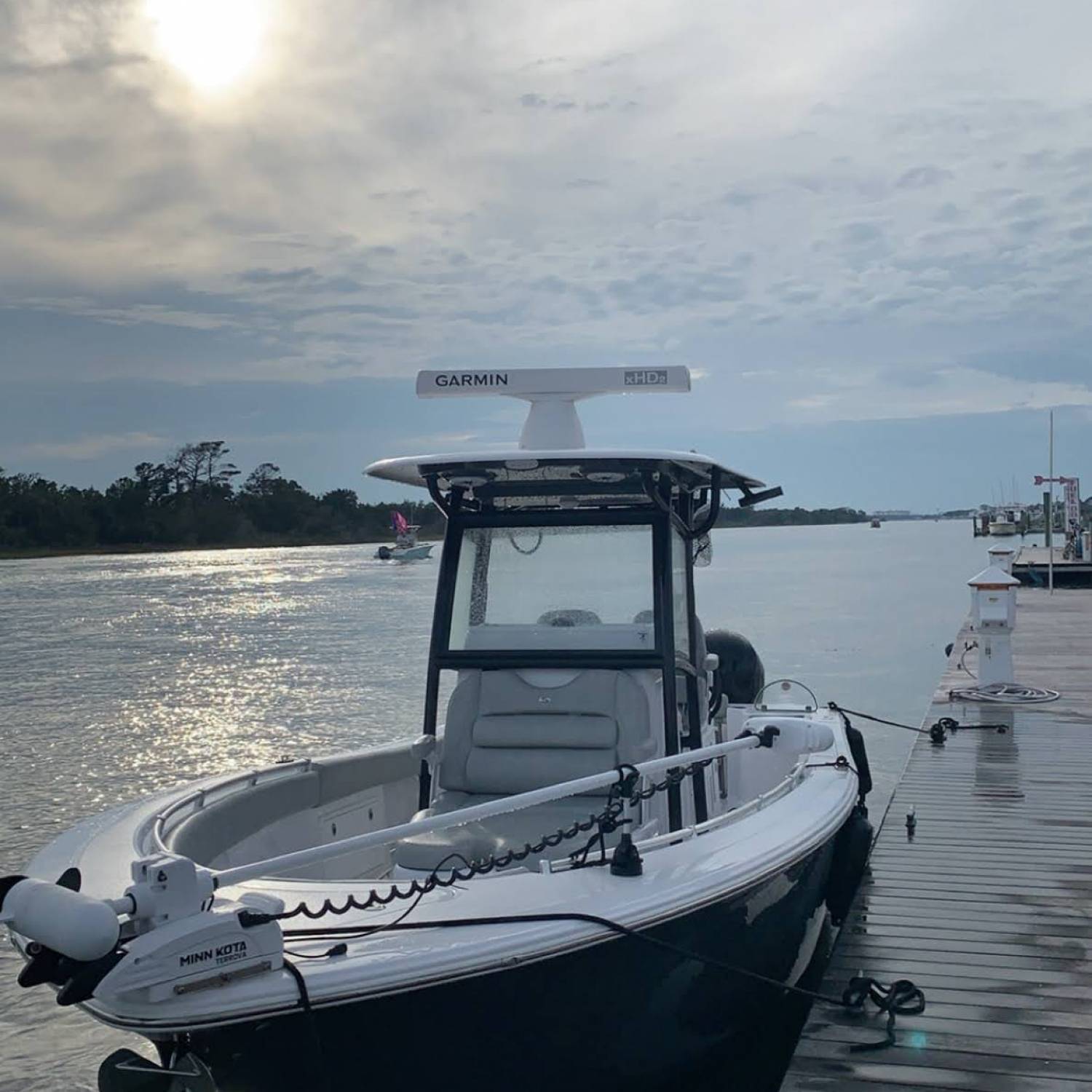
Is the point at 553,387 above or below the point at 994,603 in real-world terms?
above

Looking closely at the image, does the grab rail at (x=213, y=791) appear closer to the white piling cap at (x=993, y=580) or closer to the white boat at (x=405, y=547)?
the white piling cap at (x=993, y=580)

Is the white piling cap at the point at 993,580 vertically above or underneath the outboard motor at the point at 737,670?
above

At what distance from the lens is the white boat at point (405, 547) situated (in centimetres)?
7781

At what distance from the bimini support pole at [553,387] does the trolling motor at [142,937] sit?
280 centimetres

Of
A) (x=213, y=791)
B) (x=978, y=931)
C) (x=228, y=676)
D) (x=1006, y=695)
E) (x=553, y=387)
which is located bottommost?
(x=228, y=676)

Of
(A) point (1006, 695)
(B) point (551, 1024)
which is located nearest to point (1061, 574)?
(A) point (1006, 695)

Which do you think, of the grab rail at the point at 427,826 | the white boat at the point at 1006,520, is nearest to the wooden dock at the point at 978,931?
the grab rail at the point at 427,826

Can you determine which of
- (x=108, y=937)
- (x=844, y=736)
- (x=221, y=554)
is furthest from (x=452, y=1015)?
(x=221, y=554)

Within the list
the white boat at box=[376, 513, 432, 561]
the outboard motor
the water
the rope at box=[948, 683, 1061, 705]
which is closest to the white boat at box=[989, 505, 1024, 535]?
the white boat at box=[376, 513, 432, 561]

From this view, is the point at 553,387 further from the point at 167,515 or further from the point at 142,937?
the point at 167,515

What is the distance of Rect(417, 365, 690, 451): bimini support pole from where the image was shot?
213 inches

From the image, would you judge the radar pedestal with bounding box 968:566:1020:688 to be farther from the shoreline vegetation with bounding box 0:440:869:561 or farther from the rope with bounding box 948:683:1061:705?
the shoreline vegetation with bounding box 0:440:869:561

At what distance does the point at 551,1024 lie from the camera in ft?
11.3

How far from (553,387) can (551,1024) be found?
2908mm
